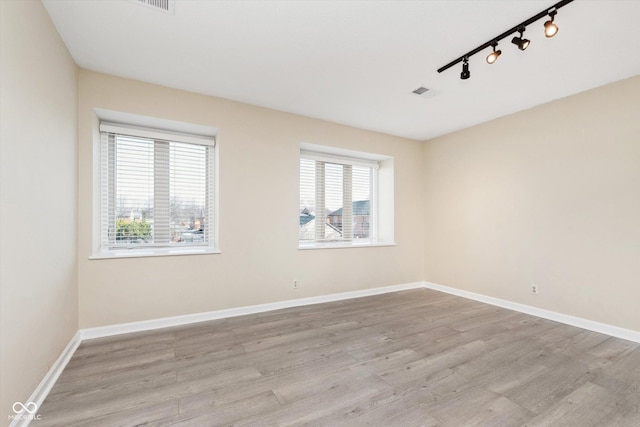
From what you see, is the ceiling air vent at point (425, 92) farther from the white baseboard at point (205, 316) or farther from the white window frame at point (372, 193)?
the white baseboard at point (205, 316)

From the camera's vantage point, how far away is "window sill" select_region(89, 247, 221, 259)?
2929 millimetres

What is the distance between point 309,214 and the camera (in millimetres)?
4496

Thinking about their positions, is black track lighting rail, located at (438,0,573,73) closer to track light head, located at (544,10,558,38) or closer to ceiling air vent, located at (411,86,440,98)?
track light head, located at (544,10,558,38)

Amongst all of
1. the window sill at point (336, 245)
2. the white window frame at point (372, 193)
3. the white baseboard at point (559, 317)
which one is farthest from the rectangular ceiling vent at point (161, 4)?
the white baseboard at point (559, 317)

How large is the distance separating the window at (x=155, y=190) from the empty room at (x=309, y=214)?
2 centimetres

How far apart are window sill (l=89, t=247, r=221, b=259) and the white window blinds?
1487mm

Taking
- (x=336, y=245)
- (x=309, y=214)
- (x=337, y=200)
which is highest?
(x=337, y=200)

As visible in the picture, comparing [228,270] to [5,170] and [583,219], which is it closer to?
[5,170]

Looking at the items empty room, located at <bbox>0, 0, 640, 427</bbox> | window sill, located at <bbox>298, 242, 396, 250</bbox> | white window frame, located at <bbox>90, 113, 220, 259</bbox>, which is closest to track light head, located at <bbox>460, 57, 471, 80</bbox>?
empty room, located at <bbox>0, 0, 640, 427</bbox>

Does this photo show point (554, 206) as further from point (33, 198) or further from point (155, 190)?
point (33, 198)

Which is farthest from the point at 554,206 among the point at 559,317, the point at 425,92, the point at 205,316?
the point at 205,316

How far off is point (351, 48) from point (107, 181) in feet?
9.74

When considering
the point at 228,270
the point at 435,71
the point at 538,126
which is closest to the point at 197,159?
the point at 228,270

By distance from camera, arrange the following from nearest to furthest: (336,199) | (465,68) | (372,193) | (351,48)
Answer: (351,48) → (465,68) → (336,199) → (372,193)
